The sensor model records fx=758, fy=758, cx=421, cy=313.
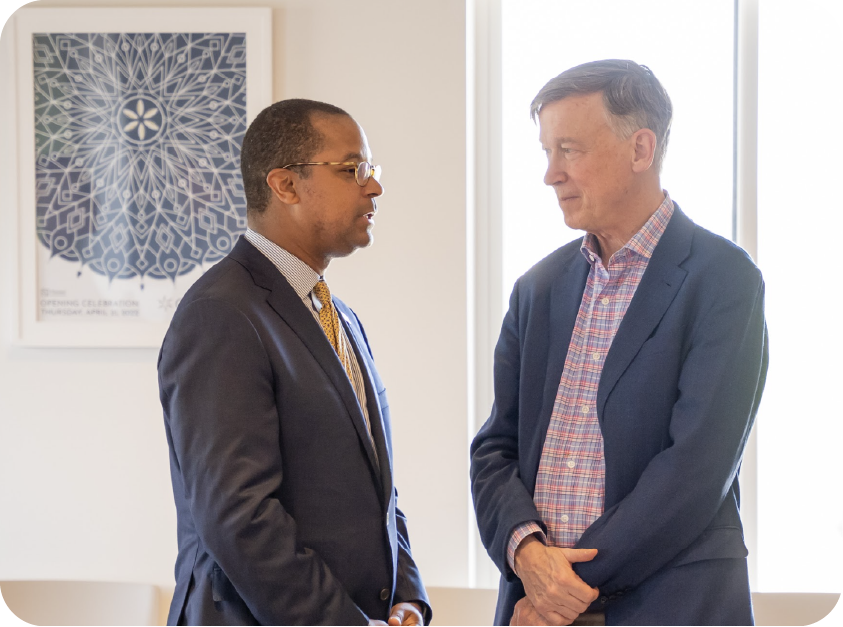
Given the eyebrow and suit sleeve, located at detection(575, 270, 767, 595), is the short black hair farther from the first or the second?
suit sleeve, located at detection(575, 270, 767, 595)

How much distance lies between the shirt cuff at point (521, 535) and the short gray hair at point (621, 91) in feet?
2.48

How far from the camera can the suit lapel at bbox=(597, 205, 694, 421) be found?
1.40m

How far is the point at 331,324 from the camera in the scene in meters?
1.57

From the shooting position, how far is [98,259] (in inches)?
105

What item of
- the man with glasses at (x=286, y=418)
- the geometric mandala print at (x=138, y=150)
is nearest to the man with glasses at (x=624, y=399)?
the man with glasses at (x=286, y=418)

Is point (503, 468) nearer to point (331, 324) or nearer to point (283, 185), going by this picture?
point (331, 324)

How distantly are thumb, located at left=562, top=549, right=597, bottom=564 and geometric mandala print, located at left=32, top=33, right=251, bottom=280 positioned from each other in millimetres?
1704

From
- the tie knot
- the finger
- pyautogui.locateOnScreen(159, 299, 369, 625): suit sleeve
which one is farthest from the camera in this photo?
the tie knot

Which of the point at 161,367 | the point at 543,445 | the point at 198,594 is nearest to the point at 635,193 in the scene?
the point at 543,445

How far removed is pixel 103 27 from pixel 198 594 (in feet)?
6.75

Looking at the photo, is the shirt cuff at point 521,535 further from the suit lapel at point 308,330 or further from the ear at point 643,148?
the ear at point 643,148

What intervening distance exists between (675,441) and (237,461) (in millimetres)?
758

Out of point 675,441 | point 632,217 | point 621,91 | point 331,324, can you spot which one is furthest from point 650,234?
point 331,324

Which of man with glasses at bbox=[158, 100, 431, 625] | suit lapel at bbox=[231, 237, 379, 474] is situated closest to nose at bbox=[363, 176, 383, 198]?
man with glasses at bbox=[158, 100, 431, 625]
